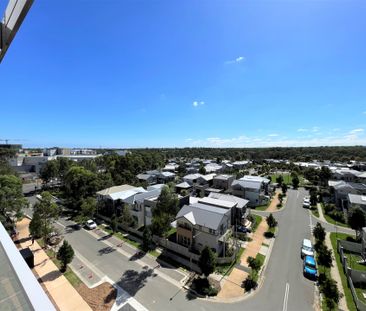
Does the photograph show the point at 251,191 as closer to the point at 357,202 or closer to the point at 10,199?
the point at 357,202

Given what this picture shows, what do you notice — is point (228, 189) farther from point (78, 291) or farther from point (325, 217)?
point (78, 291)

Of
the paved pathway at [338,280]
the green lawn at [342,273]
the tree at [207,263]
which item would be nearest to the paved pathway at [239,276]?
the tree at [207,263]

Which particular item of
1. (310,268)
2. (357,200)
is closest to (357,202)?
(357,200)

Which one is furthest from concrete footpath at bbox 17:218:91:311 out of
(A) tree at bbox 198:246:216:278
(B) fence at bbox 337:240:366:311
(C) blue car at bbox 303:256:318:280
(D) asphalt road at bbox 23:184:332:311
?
(B) fence at bbox 337:240:366:311

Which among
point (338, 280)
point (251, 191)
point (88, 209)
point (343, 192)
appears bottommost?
point (338, 280)

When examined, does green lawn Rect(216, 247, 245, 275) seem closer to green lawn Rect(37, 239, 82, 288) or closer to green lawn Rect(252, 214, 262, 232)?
green lawn Rect(252, 214, 262, 232)

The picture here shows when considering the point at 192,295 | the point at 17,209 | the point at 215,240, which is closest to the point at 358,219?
the point at 215,240

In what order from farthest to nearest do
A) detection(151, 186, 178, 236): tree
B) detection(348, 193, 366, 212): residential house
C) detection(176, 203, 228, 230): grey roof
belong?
detection(348, 193, 366, 212): residential house, detection(151, 186, 178, 236): tree, detection(176, 203, 228, 230): grey roof
